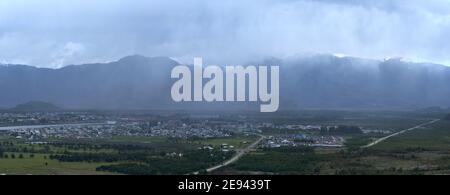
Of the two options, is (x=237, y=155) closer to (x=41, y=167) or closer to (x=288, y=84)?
(x=41, y=167)

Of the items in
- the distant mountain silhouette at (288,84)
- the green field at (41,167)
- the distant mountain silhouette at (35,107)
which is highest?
the distant mountain silhouette at (288,84)

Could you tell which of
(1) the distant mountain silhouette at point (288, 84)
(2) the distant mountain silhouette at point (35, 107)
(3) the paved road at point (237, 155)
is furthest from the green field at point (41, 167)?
(1) the distant mountain silhouette at point (288, 84)

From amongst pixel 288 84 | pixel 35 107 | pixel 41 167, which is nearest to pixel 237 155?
pixel 41 167

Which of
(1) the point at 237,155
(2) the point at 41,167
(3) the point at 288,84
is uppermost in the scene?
(3) the point at 288,84

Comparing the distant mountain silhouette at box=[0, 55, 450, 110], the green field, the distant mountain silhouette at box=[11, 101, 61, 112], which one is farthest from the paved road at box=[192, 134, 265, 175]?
the distant mountain silhouette at box=[0, 55, 450, 110]

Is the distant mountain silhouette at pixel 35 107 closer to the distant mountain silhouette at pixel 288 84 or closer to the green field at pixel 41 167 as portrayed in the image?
the distant mountain silhouette at pixel 288 84

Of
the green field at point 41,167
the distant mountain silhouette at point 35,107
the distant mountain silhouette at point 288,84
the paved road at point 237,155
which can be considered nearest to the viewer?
the green field at point 41,167

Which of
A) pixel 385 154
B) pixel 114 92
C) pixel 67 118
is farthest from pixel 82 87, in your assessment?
pixel 385 154

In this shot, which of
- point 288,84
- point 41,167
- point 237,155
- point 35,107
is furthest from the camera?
point 288,84

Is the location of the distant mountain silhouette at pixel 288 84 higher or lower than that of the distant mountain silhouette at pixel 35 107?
higher
